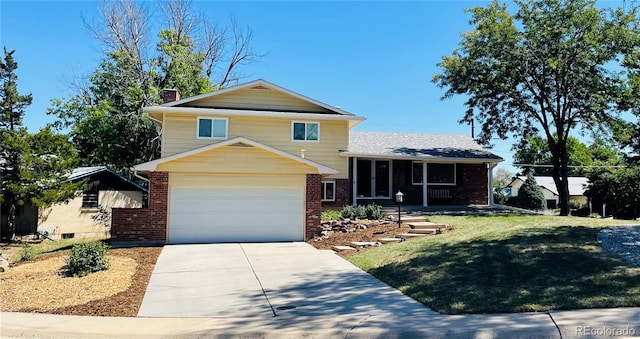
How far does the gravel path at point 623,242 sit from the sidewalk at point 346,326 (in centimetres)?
310

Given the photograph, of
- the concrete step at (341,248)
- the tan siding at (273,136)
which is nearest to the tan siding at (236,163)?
the concrete step at (341,248)

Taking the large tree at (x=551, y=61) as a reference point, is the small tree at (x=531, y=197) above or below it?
below

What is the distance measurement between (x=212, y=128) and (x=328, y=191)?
5.96m

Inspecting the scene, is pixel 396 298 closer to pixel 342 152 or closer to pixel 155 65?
pixel 342 152

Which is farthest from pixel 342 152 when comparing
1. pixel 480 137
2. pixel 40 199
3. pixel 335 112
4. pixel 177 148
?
pixel 40 199

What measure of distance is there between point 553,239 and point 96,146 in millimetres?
25381

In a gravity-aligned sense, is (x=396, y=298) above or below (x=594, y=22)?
below

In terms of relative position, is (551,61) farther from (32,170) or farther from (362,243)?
(32,170)

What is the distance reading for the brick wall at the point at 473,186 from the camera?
21469mm

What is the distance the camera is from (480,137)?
23141 mm

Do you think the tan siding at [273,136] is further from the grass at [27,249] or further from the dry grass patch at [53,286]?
the dry grass patch at [53,286]

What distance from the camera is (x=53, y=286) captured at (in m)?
7.63

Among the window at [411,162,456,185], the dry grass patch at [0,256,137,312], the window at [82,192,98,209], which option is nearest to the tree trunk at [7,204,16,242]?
the window at [82,192,98,209]

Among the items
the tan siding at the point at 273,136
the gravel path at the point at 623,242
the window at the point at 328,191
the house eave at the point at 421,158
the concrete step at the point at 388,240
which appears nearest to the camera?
the gravel path at the point at 623,242
